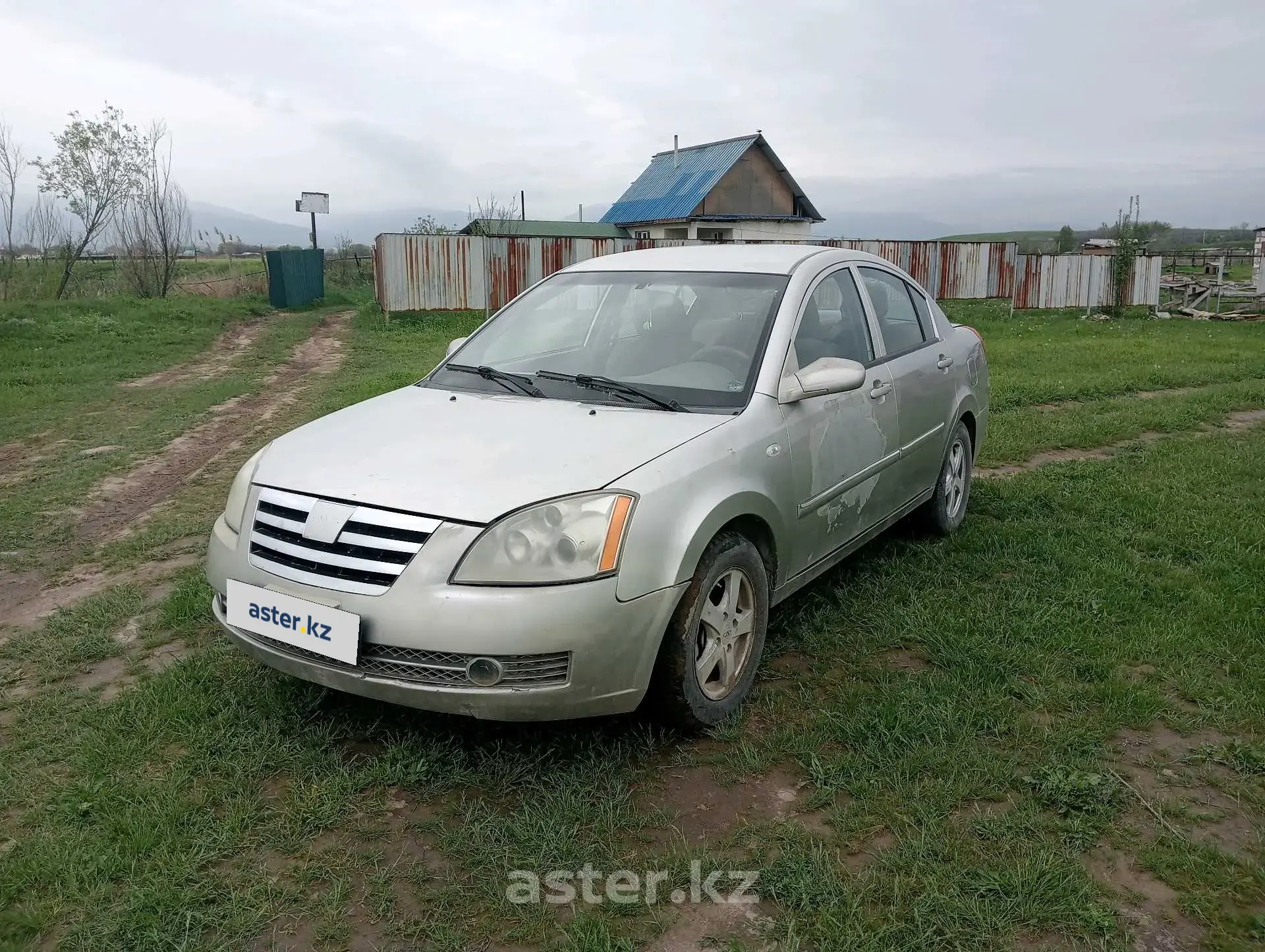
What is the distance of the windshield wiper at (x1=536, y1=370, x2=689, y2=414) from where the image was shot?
3.40m

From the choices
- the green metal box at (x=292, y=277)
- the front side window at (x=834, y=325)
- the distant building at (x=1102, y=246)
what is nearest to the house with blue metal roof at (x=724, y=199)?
the distant building at (x=1102, y=246)

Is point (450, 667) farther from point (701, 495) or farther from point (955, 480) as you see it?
point (955, 480)

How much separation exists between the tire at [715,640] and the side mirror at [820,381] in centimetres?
63

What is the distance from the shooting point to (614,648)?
2.70 metres

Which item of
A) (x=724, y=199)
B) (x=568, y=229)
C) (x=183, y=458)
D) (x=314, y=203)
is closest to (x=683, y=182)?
(x=724, y=199)

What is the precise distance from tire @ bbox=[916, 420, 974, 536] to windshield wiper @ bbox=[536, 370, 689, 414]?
2142mm

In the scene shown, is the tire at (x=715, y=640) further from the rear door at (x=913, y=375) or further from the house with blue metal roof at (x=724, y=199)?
the house with blue metal roof at (x=724, y=199)

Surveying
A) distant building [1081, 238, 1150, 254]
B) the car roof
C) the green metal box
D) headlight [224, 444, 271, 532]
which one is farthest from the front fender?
the green metal box

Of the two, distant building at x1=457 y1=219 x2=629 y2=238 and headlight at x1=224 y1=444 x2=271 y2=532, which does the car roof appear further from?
distant building at x1=457 y1=219 x2=629 y2=238

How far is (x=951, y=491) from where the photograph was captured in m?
5.22

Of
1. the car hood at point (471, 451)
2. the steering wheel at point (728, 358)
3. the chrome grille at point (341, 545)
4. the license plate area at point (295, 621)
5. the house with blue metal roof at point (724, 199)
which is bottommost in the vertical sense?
the license plate area at point (295, 621)

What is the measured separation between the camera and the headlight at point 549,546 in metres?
2.63

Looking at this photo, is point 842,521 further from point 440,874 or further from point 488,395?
point 440,874

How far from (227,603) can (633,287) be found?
2.12 m
